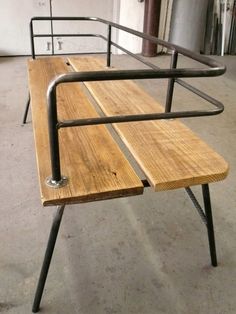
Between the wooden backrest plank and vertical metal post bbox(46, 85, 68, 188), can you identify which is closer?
vertical metal post bbox(46, 85, 68, 188)

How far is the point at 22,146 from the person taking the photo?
7.22 ft

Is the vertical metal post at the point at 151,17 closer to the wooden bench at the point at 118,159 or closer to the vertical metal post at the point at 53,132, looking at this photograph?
the wooden bench at the point at 118,159

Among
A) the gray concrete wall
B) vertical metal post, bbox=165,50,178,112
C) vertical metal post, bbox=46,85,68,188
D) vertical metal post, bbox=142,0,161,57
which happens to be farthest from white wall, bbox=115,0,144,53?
vertical metal post, bbox=46,85,68,188

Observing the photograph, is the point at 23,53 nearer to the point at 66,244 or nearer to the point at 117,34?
the point at 117,34

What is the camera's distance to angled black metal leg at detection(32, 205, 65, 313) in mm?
977

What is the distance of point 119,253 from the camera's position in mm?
1383

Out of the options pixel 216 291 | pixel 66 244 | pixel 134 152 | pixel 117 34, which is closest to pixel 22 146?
pixel 66 244

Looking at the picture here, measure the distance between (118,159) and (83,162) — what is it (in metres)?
0.12

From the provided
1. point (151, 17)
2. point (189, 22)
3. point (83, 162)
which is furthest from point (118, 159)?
point (189, 22)

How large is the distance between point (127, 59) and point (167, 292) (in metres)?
3.86

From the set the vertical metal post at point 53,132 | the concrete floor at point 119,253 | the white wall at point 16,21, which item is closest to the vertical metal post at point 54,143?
the vertical metal post at point 53,132

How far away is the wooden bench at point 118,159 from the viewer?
94 cm

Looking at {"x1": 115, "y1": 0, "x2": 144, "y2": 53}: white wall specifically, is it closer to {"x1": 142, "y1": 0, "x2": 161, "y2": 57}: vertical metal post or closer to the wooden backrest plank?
{"x1": 142, "y1": 0, "x2": 161, "y2": 57}: vertical metal post

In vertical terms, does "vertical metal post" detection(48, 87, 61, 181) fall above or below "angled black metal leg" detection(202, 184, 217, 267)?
above
